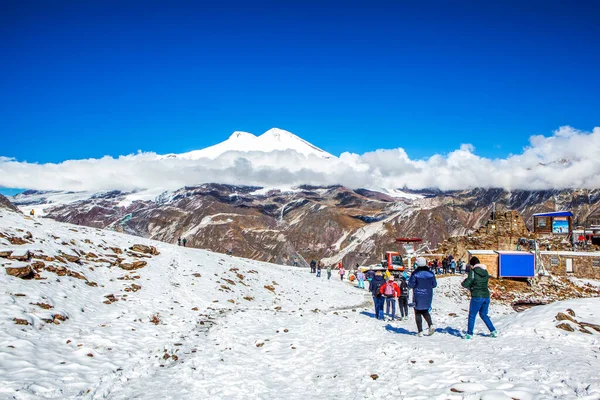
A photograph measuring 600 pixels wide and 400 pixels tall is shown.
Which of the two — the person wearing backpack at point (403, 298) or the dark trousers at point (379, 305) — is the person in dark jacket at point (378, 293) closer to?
the dark trousers at point (379, 305)

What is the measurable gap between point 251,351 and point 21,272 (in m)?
11.2

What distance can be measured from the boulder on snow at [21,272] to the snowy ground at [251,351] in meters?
0.63

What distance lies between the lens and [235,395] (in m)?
9.87

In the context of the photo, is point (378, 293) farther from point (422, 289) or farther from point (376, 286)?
point (422, 289)

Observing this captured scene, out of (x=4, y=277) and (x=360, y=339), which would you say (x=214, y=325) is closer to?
(x=360, y=339)

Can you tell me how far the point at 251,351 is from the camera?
14102 millimetres

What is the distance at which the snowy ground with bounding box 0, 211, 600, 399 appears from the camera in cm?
941

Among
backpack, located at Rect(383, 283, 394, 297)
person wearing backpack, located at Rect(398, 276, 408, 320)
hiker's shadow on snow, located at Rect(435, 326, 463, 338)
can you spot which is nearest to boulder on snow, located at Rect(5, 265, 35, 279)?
backpack, located at Rect(383, 283, 394, 297)

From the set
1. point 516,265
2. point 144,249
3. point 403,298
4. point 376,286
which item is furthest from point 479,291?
point 516,265

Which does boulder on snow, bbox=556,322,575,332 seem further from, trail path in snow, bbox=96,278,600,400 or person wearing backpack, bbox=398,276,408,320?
person wearing backpack, bbox=398,276,408,320

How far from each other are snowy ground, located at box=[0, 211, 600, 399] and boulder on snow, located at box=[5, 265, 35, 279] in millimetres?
631

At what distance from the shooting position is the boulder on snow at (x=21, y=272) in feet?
58.4

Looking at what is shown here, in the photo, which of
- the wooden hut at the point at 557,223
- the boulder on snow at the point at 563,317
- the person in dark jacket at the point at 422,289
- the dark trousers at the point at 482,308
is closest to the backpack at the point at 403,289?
the person in dark jacket at the point at 422,289

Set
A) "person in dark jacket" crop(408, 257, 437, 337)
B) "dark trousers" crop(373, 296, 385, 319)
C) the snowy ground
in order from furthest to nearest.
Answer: "dark trousers" crop(373, 296, 385, 319)
"person in dark jacket" crop(408, 257, 437, 337)
the snowy ground
